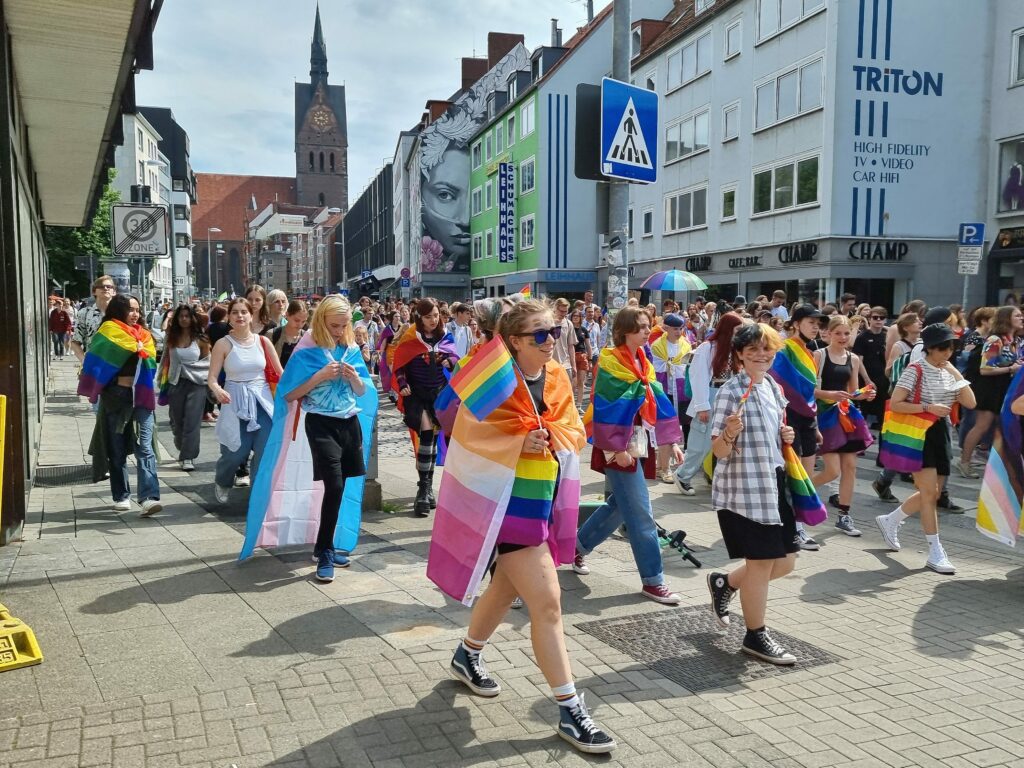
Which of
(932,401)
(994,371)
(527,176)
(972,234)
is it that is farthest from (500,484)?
(527,176)

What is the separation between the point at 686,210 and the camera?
3172 centimetres

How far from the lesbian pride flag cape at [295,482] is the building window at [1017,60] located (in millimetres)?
23661

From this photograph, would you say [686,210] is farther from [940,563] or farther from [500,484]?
[500,484]

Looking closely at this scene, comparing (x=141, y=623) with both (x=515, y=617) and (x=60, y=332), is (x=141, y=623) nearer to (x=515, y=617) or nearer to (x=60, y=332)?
(x=515, y=617)

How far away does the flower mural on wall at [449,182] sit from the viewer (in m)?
54.9

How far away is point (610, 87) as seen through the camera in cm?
883

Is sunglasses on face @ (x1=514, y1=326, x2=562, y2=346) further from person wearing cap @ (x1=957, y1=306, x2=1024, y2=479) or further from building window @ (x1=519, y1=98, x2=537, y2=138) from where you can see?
building window @ (x1=519, y1=98, x2=537, y2=138)

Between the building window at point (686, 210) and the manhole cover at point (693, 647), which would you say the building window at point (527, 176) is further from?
the manhole cover at point (693, 647)

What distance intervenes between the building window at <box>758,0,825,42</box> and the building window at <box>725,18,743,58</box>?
47.6 inches

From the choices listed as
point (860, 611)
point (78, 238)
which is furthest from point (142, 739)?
point (78, 238)

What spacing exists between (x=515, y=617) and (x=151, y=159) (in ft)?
271

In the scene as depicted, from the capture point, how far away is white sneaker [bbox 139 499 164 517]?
713 centimetres

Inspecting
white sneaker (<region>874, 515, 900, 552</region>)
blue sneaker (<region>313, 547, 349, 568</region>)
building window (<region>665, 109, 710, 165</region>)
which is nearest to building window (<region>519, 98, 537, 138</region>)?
building window (<region>665, 109, 710, 165</region>)

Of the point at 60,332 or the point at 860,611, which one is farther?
the point at 60,332
